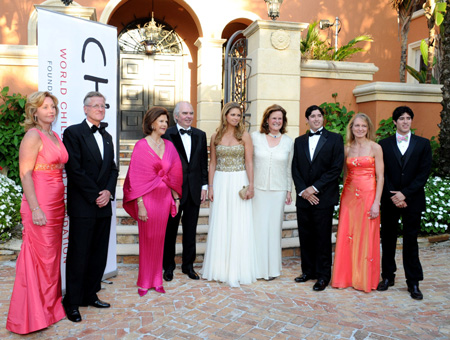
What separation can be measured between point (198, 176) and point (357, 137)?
1.86m

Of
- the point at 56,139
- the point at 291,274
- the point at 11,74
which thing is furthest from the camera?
the point at 11,74

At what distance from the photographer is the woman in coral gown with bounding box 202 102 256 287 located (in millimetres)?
5016

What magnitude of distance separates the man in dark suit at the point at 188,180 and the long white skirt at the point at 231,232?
239 mm

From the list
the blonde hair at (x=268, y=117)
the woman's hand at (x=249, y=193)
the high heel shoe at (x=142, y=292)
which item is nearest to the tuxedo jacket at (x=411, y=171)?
the blonde hair at (x=268, y=117)

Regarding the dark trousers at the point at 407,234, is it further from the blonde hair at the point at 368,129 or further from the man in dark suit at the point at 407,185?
the blonde hair at the point at 368,129

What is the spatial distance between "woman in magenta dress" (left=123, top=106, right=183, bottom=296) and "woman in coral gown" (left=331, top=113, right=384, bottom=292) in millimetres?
1902

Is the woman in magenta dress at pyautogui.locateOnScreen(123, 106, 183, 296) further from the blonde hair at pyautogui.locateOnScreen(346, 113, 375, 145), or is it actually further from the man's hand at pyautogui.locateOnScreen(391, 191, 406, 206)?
the man's hand at pyautogui.locateOnScreen(391, 191, 406, 206)

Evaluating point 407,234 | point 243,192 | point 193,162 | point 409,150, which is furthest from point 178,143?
point 407,234

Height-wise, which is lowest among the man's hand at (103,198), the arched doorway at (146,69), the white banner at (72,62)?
the man's hand at (103,198)

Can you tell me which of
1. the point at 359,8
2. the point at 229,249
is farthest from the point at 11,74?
the point at 359,8

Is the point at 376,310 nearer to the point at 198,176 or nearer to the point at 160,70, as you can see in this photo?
the point at 198,176

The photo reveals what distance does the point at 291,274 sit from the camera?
5.43 meters

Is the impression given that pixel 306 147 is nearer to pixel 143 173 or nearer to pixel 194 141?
pixel 194 141

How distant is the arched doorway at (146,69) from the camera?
11656mm
